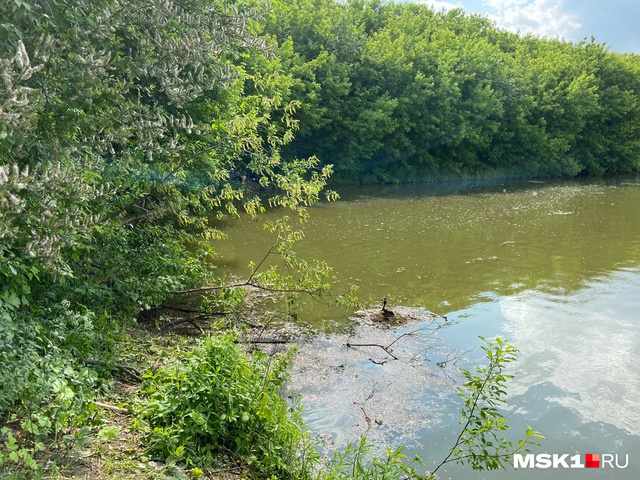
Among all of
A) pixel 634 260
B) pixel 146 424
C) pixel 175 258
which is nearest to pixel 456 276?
pixel 634 260

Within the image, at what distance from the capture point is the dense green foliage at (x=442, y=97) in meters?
29.0

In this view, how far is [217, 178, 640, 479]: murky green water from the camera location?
18.7ft

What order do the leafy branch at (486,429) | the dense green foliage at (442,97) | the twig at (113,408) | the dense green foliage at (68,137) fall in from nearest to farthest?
the dense green foliage at (68,137) → the leafy branch at (486,429) → the twig at (113,408) → the dense green foliage at (442,97)

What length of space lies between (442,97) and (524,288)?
2442 centimetres

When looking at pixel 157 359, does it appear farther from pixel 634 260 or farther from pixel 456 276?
pixel 634 260

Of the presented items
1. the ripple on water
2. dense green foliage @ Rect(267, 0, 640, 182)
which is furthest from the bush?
dense green foliage @ Rect(267, 0, 640, 182)

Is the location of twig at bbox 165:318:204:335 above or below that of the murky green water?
above

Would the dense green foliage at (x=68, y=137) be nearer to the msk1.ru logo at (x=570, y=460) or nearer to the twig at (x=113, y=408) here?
the twig at (x=113, y=408)

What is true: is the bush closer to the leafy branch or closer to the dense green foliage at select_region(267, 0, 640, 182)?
the leafy branch

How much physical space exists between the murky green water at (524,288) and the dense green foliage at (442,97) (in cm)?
771

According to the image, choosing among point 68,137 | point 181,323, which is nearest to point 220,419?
point 68,137

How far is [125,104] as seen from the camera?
4000 mm

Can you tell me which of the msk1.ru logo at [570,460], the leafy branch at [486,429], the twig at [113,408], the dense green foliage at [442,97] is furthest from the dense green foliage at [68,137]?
the dense green foliage at [442,97]

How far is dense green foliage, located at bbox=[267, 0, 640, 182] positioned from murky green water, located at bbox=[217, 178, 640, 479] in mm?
7714
